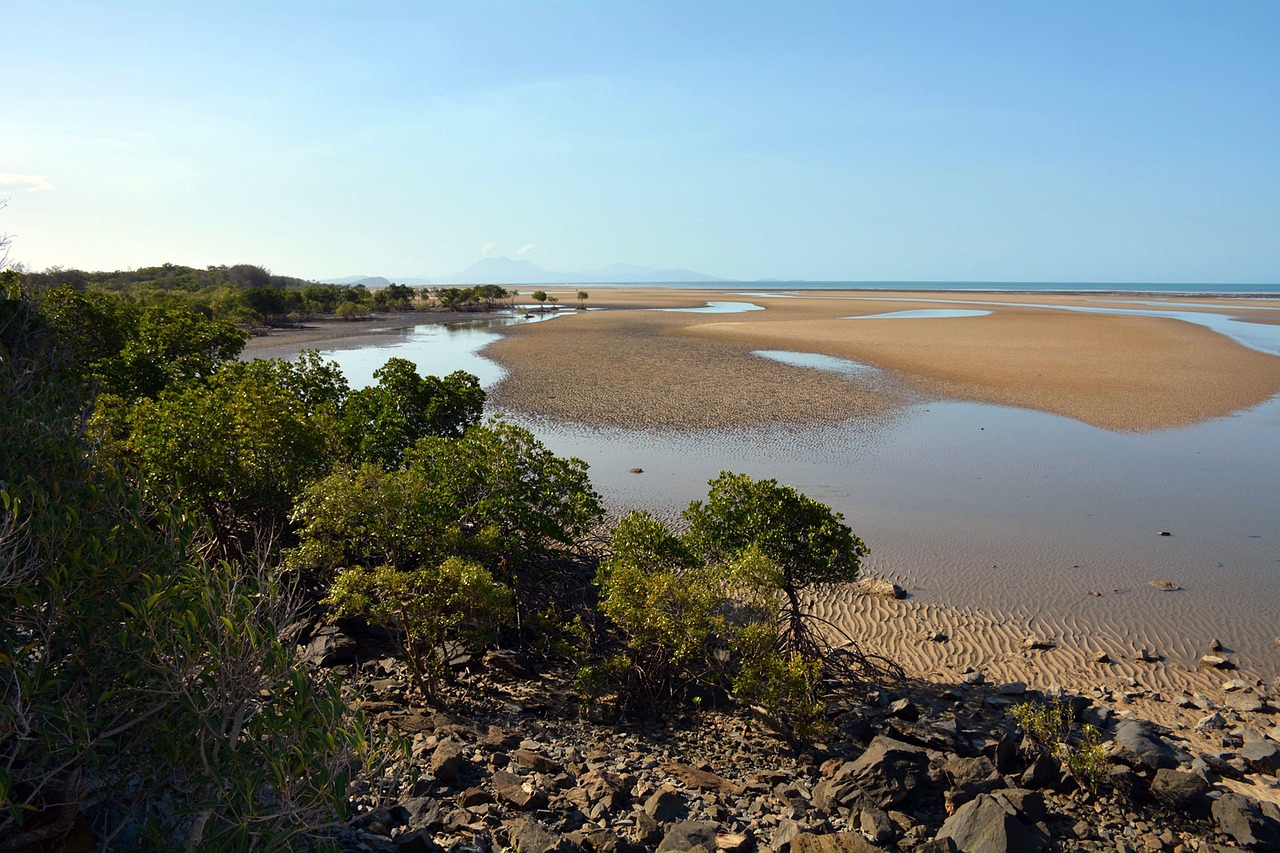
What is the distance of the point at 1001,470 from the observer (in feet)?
87.8

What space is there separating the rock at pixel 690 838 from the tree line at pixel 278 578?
7.43 ft

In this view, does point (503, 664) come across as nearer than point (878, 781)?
No

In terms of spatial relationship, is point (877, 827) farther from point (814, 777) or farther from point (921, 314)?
point (921, 314)

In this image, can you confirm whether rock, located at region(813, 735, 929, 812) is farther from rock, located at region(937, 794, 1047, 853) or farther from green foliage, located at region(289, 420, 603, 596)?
green foliage, located at region(289, 420, 603, 596)

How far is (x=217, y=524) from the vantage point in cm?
1459

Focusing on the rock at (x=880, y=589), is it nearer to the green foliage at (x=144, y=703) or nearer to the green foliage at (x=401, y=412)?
the green foliage at (x=401, y=412)

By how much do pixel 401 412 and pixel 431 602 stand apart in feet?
25.8

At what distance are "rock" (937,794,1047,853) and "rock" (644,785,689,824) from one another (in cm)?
306

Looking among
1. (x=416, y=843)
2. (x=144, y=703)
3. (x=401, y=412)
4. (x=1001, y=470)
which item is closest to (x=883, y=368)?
(x=1001, y=470)

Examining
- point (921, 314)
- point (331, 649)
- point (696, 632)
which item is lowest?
point (331, 649)

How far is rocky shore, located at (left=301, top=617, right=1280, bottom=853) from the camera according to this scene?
8.92 metres

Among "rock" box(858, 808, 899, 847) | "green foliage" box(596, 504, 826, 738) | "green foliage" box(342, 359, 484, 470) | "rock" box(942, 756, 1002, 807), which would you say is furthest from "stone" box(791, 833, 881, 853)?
"green foliage" box(342, 359, 484, 470)

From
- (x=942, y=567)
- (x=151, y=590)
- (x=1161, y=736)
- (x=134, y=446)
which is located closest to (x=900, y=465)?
(x=942, y=567)

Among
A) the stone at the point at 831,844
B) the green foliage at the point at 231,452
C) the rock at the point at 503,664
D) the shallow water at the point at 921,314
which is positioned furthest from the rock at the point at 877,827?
the shallow water at the point at 921,314
